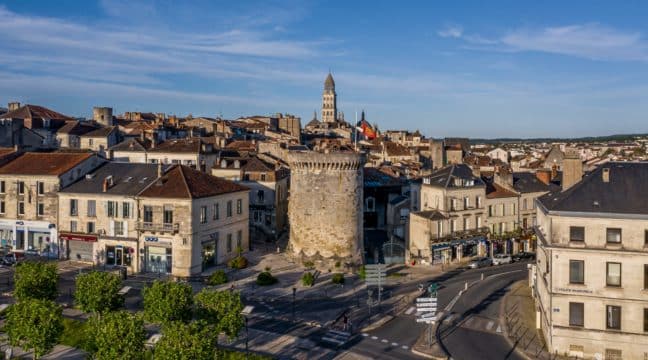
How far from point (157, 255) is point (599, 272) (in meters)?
34.3

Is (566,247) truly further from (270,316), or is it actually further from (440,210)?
(440,210)

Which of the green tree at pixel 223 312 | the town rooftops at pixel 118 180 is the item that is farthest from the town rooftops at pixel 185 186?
the green tree at pixel 223 312

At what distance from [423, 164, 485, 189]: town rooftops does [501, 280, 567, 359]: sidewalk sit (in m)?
14.3

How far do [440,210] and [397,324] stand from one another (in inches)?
978

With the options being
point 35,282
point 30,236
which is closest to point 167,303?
point 35,282

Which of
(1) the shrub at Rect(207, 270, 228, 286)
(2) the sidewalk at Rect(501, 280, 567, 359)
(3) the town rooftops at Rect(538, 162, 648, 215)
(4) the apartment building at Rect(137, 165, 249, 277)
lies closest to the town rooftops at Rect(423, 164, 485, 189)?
(2) the sidewalk at Rect(501, 280, 567, 359)

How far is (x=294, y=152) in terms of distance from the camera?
184 feet

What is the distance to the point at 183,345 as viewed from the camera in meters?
26.7

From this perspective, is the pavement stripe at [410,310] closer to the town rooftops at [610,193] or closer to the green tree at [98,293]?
the town rooftops at [610,193]

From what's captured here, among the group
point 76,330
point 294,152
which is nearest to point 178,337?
point 76,330

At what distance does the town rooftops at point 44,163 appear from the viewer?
5756 cm

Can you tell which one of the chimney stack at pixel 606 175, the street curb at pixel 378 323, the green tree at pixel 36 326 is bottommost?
the street curb at pixel 378 323

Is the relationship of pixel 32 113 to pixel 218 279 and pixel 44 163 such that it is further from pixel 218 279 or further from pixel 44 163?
pixel 218 279

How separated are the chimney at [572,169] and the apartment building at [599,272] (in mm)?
4814
